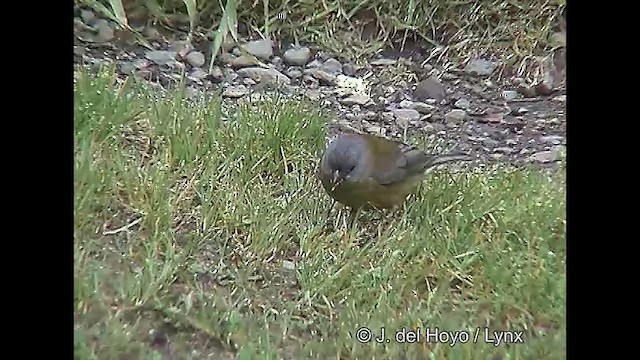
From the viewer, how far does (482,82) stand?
1247mm

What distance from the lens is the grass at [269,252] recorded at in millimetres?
1165

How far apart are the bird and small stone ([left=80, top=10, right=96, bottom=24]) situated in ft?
1.18

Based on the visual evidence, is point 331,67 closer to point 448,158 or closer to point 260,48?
point 260,48

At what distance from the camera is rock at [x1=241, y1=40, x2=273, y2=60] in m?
1.25

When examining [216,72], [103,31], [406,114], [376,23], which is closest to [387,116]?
[406,114]

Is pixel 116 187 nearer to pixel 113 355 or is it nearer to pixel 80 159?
pixel 80 159

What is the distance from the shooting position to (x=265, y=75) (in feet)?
4.08

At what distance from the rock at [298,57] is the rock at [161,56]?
6.0 inches

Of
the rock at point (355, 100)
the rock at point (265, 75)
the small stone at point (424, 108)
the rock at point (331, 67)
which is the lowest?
the small stone at point (424, 108)

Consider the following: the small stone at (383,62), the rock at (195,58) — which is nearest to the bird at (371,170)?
the small stone at (383,62)

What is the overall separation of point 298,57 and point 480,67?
0.81 ft

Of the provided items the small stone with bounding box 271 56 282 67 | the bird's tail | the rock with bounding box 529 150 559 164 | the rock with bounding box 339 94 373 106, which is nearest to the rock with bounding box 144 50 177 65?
the small stone with bounding box 271 56 282 67

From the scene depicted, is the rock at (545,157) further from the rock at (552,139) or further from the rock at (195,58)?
the rock at (195,58)
